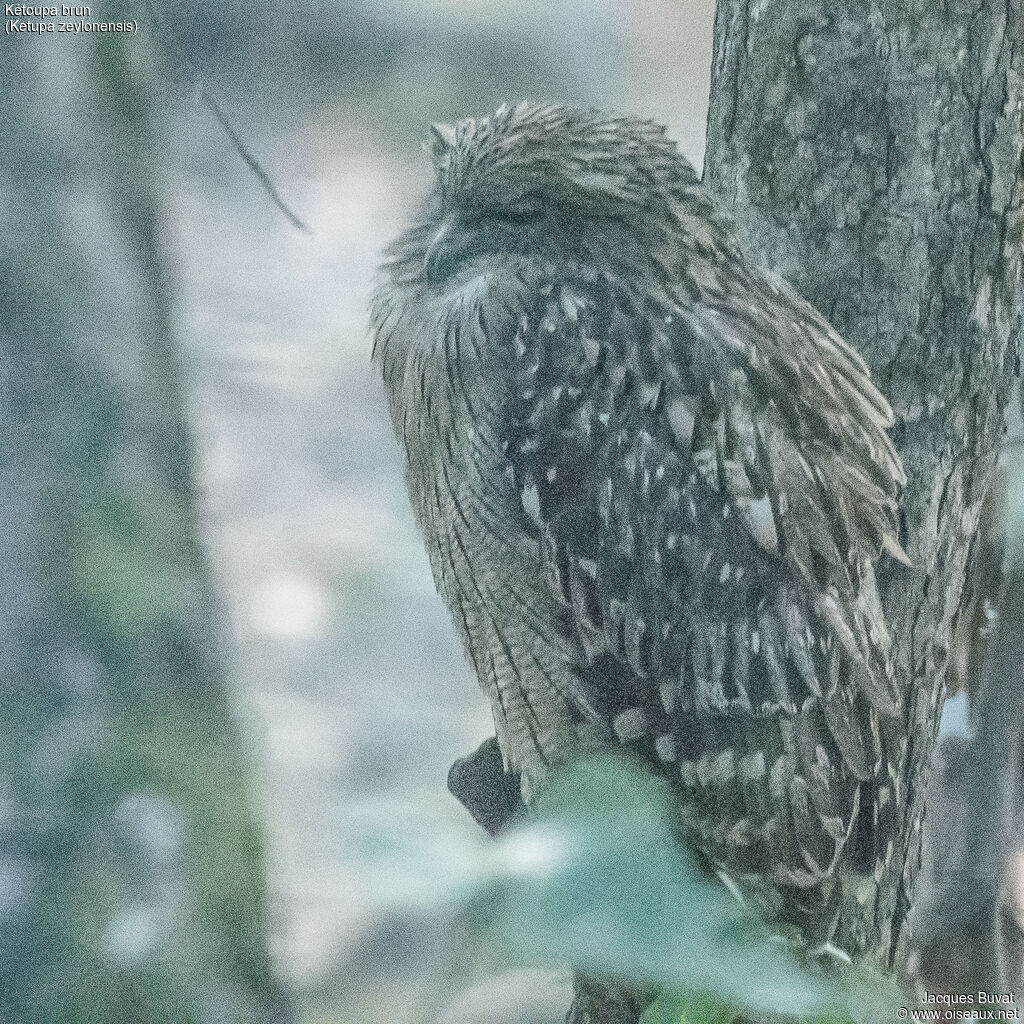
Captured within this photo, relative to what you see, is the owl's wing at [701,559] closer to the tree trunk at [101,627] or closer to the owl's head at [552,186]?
the owl's head at [552,186]

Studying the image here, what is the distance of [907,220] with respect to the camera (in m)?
1.68

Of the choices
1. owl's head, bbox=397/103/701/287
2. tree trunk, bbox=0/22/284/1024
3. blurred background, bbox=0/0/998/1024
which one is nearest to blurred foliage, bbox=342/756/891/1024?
blurred background, bbox=0/0/998/1024

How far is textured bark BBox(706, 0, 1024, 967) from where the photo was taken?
64.9 inches

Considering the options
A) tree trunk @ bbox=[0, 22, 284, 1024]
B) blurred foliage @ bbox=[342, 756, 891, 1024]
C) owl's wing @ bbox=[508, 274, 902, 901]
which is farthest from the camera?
owl's wing @ bbox=[508, 274, 902, 901]

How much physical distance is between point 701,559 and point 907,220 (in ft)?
1.78

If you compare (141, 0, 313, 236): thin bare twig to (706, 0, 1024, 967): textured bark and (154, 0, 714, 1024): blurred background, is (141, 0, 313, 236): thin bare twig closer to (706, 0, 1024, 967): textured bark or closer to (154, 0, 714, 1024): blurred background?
(154, 0, 714, 1024): blurred background

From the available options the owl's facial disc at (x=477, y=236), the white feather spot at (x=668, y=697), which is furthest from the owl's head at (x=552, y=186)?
the white feather spot at (x=668, y=697)

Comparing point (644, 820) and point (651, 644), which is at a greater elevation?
point (644, 820)

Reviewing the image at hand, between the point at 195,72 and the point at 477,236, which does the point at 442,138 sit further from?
the point at 195,72

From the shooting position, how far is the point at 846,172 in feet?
5.54

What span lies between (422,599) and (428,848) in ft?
4.42

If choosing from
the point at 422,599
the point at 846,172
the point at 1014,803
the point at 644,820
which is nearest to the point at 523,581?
the point at 422,599

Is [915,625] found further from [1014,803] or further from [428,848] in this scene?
[428,848]

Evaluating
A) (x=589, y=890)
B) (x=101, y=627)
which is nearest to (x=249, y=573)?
(x=101, y=627)
